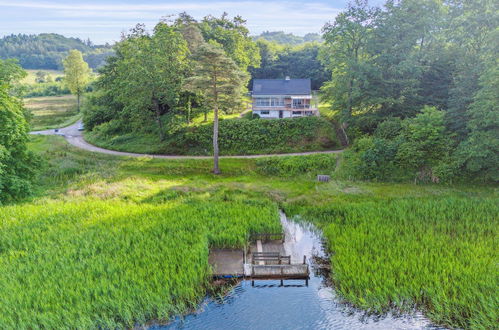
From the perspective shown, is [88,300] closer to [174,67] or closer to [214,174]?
[214,174]

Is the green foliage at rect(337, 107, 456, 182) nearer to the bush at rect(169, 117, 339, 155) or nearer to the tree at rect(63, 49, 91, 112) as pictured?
the bush at rect(169, 117, 339, 155)

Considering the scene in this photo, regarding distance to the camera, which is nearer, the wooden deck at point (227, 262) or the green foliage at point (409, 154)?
the wooden deck at point (227, 262)

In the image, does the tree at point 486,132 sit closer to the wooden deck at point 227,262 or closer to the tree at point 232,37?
Answer: the wooden deck at point 227,262

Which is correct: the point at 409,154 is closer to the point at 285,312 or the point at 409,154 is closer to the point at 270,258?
the point at 270,258

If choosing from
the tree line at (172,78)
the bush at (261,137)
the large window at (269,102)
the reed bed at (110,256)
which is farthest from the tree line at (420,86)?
the reed bed at (110,256)

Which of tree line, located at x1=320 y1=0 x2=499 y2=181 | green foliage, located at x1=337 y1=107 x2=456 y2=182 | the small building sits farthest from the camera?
the small building

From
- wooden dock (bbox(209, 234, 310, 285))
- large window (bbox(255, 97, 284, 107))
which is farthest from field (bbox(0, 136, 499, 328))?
large window (bbox(255, 97, 284, 107))
